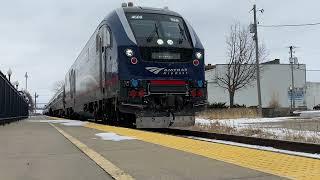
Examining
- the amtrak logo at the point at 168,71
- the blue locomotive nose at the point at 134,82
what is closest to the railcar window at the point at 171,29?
the amtrak logo at the point at 168,71

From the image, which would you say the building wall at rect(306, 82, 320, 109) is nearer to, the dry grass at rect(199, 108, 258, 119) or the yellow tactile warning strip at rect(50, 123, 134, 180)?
the dry grass at rect(199, 108, 258, 119)

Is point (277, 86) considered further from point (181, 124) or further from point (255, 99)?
point (181, 124)

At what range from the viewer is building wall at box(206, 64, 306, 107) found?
7112 cm

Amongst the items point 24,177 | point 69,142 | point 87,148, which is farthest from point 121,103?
point 24,177

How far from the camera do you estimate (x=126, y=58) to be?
15586 mm

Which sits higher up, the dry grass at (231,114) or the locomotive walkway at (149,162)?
the dry grass at (231,114)

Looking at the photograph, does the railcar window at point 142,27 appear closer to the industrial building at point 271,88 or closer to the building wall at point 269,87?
the building wall at point 269,87

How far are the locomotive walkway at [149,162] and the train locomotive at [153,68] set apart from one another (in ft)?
17.3

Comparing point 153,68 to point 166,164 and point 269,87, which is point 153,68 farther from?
point 269,87

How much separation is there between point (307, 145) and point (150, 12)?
8.70 meters

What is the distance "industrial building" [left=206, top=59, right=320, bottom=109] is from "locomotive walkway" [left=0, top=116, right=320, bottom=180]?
59.3m

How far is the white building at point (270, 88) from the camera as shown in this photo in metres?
71.1

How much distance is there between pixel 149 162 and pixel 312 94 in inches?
3363

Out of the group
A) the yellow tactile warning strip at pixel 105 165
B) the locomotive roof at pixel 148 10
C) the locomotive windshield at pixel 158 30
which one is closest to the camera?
the yellow tactile warning strip at pixel 105 165
